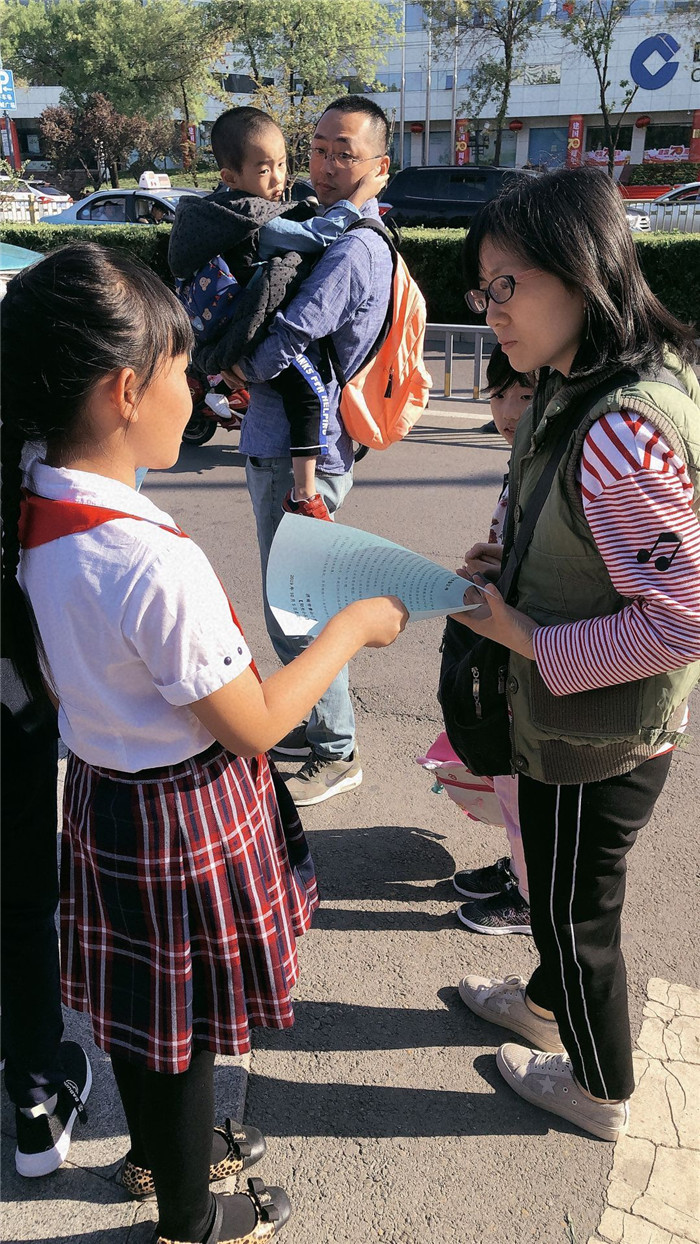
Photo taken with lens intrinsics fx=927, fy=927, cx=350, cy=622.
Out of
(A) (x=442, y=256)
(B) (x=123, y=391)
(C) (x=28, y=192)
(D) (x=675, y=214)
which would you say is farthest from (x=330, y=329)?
(C) (x=28, y=192)

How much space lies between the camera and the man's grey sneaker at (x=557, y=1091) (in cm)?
191

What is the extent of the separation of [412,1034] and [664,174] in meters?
41.6

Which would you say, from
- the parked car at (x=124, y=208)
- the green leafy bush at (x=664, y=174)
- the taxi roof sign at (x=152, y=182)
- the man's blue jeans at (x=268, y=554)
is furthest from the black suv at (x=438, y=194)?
the green leafy bush at (x=664, y=174)

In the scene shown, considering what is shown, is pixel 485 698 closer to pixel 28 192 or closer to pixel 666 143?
pixel 28 192

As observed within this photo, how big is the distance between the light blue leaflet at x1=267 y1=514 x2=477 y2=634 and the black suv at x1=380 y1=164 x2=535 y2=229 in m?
16.5

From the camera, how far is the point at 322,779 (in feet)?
10.4

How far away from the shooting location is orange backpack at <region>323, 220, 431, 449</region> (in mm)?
2996

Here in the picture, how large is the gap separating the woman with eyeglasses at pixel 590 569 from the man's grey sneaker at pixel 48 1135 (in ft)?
3.35

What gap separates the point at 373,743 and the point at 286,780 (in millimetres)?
448

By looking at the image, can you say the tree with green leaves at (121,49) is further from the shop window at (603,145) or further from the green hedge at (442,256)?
the green hedge at (442,256)

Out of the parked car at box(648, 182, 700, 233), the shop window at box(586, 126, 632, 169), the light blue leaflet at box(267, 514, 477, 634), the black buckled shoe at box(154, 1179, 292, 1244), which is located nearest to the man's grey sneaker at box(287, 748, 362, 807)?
the black buckled shoe at box(154, 1179, 292, 1244)

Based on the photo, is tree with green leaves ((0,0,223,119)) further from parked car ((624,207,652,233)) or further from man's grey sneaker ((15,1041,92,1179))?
man's grey sneaker ((15,1041,92,1179))

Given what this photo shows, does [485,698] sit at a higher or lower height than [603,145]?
lower

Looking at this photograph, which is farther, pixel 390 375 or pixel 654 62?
pixel 654 62
